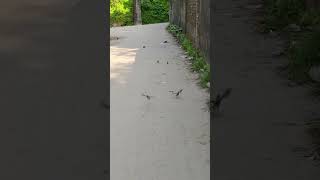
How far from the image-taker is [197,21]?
12.7m

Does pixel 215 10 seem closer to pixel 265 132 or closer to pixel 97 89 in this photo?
pixel 97 89

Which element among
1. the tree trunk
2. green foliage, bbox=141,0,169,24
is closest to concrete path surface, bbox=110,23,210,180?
the tree trunk

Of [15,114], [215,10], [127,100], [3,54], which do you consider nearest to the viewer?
[15,114]

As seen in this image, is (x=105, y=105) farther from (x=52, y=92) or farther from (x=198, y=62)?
(x=198, y=62)

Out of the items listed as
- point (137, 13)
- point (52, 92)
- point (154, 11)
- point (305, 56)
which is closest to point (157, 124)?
point (52, 92)

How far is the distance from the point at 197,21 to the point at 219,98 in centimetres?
741

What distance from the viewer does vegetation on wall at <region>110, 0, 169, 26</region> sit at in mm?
28516

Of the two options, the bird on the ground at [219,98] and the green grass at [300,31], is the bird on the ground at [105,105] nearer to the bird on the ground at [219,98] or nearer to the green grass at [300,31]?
the bird on the ground at [219,98]

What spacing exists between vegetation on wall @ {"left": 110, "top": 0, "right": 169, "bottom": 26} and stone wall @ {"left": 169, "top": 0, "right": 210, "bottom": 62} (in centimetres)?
1057

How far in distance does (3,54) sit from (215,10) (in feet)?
14.3

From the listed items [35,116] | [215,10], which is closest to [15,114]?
[35,116]

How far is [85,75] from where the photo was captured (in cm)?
614

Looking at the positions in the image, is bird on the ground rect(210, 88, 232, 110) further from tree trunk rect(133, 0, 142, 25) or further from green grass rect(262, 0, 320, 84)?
tree trunk rect(133, 0, 142, 25)

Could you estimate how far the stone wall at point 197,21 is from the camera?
10555mm
